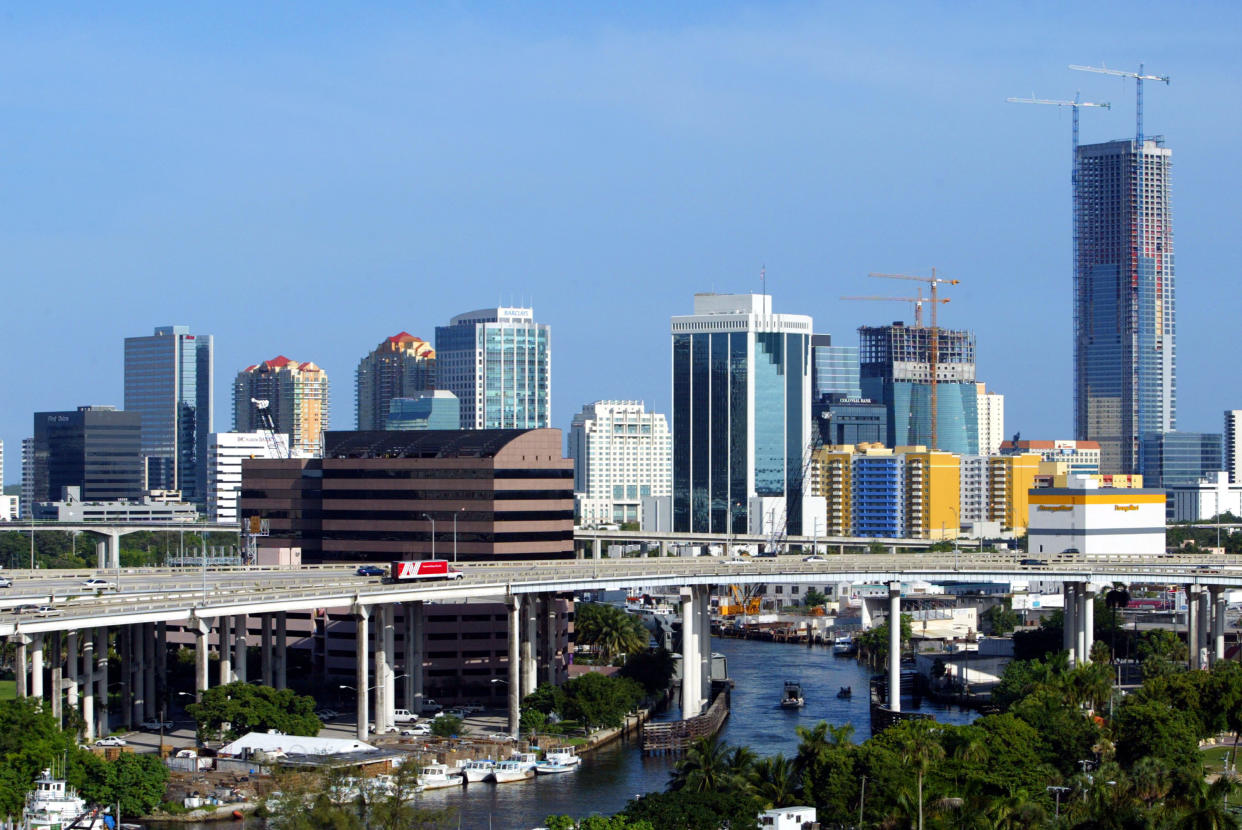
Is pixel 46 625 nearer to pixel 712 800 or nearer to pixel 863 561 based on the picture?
pixel 712 800

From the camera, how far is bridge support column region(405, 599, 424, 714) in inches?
5443

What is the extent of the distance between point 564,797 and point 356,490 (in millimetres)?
69889

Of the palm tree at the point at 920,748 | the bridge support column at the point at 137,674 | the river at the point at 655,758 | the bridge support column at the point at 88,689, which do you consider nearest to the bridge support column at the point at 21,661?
the bridge support column at the point at 88,689

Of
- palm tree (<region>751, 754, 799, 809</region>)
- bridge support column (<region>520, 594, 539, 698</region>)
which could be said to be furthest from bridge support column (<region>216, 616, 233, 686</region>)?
palm tree (<region>751, 754, 799, 809</region>)

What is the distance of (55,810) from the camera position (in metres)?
88.5

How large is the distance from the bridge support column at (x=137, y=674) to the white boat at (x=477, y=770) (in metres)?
26.5

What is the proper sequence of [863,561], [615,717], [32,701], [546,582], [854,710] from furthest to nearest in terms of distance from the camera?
[863,561] → [854,710] → [546,582] → [615,717] → [32,701]

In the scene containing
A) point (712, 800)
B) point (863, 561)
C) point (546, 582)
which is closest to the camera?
point (712, 800)

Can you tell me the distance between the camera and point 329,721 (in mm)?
129750

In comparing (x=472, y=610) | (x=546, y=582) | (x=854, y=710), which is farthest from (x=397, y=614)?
(x=854, y=710)

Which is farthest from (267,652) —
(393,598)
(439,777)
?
(439,777)

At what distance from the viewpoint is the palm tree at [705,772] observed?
92.1m

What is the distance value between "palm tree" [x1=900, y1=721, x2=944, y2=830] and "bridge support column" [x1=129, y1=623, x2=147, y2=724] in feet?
177

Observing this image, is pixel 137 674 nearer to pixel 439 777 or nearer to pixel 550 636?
pixel 439 777
